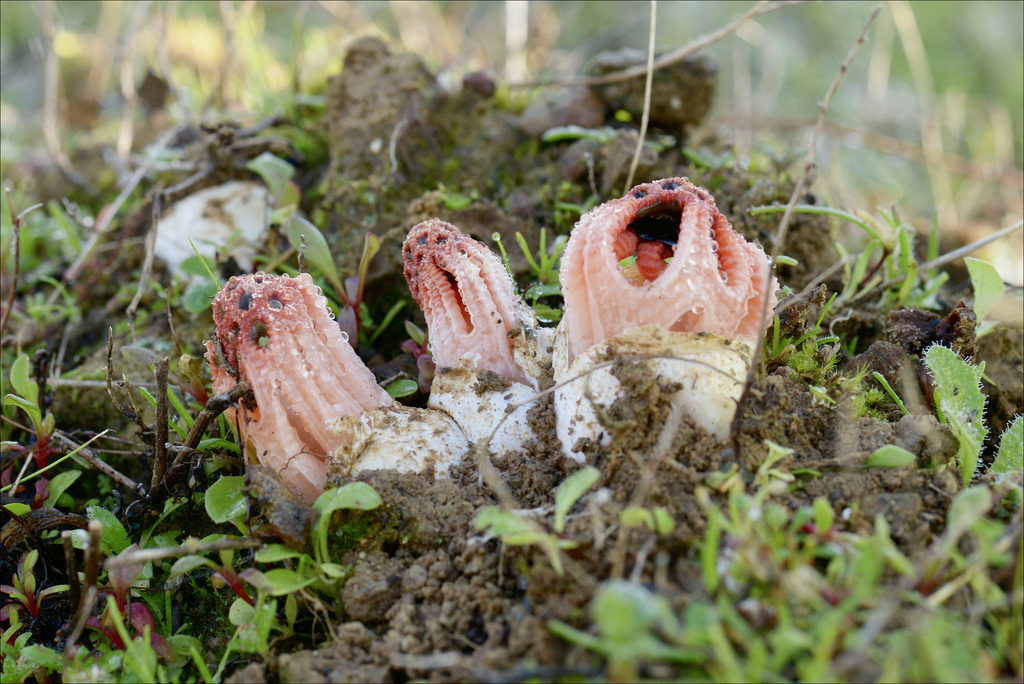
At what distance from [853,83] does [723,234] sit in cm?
1010

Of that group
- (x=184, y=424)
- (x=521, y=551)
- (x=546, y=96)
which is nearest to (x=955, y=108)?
(x=546, y=96)

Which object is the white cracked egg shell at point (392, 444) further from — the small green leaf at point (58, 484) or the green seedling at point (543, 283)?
the small green leaf at point (58, 484)

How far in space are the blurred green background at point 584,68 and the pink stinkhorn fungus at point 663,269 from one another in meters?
2.13

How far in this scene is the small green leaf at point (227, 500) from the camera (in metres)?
2.36

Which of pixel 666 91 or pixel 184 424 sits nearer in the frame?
pixel 184 424

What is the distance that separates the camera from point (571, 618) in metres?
1.80

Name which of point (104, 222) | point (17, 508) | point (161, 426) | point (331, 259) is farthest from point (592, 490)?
point (104, 222)

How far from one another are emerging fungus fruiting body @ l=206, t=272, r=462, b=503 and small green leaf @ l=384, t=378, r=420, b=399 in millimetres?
284

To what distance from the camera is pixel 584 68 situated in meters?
4.84

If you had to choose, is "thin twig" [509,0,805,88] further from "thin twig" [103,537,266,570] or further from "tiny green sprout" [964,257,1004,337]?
"thin twig" [103,537,266,570]

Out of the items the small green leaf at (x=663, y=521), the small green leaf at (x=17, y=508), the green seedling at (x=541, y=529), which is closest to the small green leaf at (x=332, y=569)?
the green seedling at (x=541, y=529)

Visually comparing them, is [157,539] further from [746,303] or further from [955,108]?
[955,108]

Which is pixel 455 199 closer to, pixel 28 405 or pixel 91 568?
pixel 28 405

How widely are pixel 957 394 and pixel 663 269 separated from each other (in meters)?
1.12
